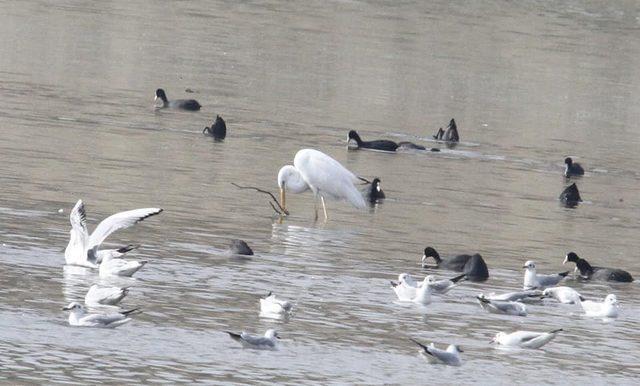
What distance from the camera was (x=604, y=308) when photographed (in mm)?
15977

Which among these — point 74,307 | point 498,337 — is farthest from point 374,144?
point 74,307

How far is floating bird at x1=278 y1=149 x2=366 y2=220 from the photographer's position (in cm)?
2148

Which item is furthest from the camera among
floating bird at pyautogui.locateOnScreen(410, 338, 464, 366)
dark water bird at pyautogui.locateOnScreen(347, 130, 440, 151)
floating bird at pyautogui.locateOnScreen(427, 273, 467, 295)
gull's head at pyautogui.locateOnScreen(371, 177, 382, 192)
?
dark water bird at pyautogui.locateOnScreen(347, 130, 440, 151)

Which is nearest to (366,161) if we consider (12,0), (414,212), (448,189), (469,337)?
(448,189)

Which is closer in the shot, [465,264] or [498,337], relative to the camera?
[498,337]

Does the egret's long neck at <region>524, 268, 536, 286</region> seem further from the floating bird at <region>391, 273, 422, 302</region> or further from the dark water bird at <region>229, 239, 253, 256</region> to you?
the dark water bird at <region>229, 239, 253, 256</region>

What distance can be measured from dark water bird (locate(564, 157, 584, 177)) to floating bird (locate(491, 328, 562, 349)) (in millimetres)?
12600

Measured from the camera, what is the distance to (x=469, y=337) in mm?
14727

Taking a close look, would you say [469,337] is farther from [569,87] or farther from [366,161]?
[569,87]

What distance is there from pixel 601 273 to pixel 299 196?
6.46 m

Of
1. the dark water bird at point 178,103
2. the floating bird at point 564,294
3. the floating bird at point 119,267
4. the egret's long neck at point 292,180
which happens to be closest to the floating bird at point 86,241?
the floating bird at point 119,267

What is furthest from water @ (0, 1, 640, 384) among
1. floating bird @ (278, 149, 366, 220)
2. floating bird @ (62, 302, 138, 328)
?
floating bird @ (278, 149, 366, 220)

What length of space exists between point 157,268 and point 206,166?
8132 millimetres

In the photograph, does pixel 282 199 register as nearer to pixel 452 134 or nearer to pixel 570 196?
pixel 570 196
